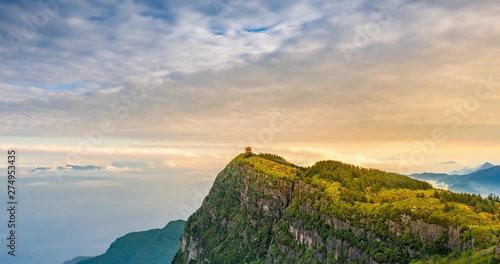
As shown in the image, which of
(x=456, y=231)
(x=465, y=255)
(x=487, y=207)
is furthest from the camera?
(x=487, y=207)

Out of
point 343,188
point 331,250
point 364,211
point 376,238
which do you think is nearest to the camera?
point 376,238

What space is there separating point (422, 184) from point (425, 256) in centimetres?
6070

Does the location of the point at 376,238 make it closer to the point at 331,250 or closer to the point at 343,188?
the point at 331,250

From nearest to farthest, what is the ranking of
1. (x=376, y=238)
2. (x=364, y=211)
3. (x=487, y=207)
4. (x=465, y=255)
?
(x=465, y=255) → (x=487, y=207) → (x=376, y=238) → (x=364, y=211)

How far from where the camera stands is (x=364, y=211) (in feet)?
480

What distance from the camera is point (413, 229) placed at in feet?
403

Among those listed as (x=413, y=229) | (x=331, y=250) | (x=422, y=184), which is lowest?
(x=331, y=250)

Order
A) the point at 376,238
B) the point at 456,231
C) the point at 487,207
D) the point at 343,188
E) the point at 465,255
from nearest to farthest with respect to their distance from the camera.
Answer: the point at 465,255 < the point at 456,231 < the point at 487,207 < the point at 376,238 < the point at 343,188

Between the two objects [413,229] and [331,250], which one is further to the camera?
[331,250]

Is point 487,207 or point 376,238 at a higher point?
point 487,207

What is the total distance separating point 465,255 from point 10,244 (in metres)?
143

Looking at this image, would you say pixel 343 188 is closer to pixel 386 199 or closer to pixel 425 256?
pixel 386 199

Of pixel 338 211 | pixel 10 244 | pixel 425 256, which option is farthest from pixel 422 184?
pixel 10 244

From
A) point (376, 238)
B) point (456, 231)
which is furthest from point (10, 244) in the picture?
point (456, 231)
